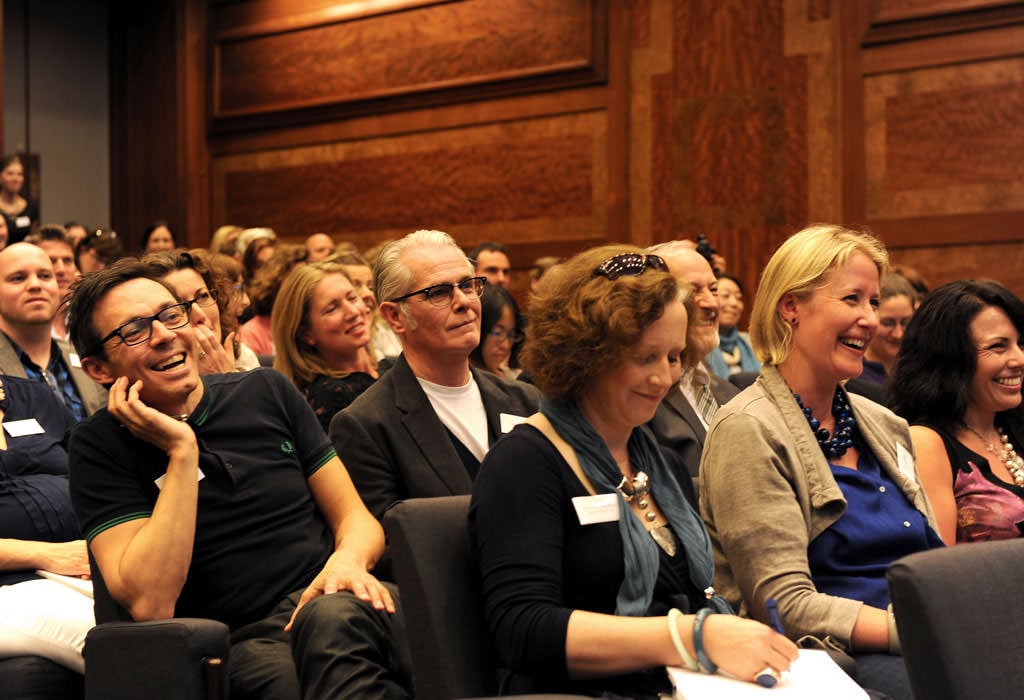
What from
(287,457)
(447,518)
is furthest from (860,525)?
(287,457)

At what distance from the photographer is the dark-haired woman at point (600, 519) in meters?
1.68

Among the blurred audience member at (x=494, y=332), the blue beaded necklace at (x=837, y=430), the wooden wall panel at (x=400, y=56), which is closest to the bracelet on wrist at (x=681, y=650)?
the blue beaded necklace at (x=837, y=430)

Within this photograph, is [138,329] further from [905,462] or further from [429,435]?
[905,462]

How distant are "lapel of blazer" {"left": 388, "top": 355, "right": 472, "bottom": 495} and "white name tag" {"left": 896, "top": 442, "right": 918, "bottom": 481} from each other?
92cm

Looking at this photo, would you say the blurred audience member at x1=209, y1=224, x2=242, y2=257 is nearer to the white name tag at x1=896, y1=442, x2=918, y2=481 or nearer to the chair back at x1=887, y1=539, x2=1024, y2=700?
the white name tag at x1=896, y1=442, x2=918, y2=481

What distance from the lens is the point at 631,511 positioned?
1.87m

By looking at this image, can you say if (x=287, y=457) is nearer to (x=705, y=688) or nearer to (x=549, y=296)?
(x=549, y=296)

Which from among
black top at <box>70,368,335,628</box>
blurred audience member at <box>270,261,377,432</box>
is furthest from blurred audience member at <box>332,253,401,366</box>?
black top at <box>70,368,335,628</box>

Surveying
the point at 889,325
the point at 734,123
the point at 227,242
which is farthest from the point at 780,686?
the point at 227,242

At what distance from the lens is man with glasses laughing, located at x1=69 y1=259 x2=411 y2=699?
2.17 m

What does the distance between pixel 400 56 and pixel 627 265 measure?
675 centimetres

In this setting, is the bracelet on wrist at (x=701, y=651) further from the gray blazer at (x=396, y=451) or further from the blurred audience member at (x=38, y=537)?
the blurred audience member at (x=38, y=537)

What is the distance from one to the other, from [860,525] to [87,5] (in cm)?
896

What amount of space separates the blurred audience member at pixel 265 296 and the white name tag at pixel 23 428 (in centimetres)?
159
